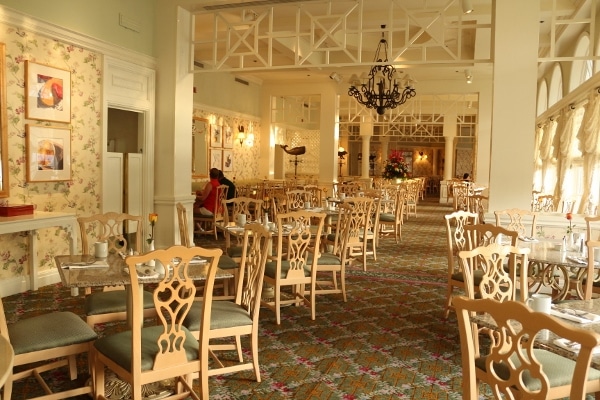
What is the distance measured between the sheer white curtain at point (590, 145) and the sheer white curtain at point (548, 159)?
10.9 ft

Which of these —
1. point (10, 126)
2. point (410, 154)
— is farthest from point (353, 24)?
point (410, 154)

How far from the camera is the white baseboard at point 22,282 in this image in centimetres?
584

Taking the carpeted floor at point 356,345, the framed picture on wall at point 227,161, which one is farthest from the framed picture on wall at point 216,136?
the carpeted floor at point 356,345

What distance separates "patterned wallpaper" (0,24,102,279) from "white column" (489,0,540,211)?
4.99m

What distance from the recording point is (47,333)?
311 cm

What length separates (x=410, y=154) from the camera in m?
31.1

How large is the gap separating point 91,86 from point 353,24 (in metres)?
5.43

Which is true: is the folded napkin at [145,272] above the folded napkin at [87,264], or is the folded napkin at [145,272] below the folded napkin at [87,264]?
above

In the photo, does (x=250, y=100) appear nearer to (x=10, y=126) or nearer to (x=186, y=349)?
(x=10, y=126)

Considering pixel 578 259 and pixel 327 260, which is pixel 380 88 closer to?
pixel 327 260

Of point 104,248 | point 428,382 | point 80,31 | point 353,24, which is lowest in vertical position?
point 428,382

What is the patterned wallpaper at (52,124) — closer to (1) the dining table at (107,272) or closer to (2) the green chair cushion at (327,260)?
(1) the dining table at (107,272)

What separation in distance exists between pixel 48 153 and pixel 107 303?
3.27m

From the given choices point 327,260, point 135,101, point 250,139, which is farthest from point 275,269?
point 250,139
